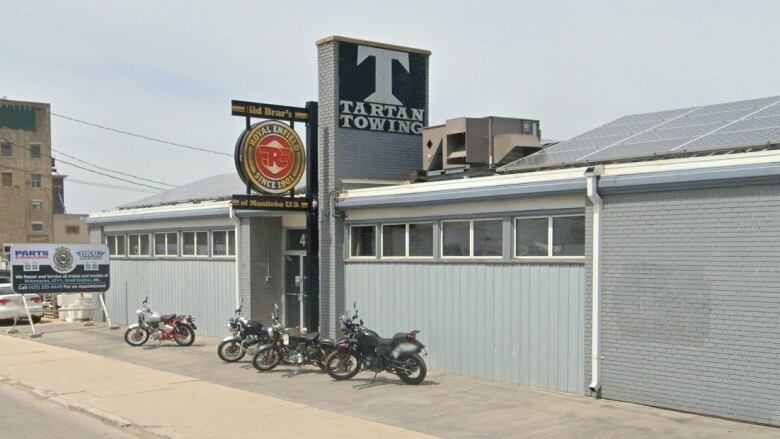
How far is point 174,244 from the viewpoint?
22469 mm

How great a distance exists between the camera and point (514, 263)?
12.8 metres

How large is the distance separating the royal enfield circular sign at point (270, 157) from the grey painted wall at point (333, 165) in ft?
1.93

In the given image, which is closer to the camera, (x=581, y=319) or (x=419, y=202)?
(x=581, y=319)

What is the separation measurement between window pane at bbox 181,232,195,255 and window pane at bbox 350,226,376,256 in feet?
23.1

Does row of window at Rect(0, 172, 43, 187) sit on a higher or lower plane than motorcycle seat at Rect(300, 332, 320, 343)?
higher

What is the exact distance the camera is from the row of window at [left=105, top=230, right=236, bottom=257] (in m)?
20.6

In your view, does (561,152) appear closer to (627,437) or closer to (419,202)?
(419,202)

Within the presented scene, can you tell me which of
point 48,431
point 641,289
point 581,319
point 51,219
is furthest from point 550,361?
point 51,219

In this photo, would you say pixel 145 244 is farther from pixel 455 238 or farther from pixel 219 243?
pixel 455 238

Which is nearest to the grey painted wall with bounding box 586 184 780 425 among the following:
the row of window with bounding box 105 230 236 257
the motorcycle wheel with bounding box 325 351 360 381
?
the motorcycle wheel with bounding box 325 351 360 381

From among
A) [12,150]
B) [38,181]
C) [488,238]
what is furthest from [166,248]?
[38,181]

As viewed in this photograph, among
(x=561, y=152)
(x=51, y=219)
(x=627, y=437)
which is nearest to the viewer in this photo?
(x=627, y=437)

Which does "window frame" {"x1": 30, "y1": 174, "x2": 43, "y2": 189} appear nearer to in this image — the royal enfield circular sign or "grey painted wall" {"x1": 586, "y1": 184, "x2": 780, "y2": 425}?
the royal enfield circular sign

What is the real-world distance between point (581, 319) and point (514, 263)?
155 centimetres
